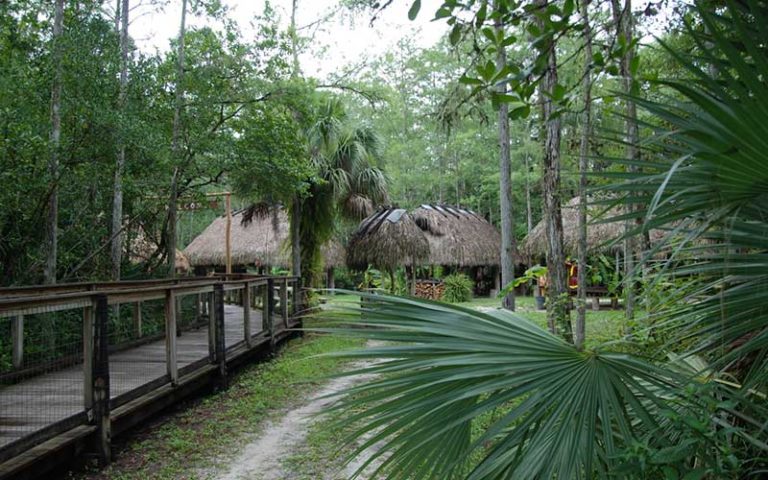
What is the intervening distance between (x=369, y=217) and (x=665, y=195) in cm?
1253

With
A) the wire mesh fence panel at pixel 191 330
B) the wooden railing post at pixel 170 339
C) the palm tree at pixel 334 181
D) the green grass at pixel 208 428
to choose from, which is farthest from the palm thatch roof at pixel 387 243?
the wooden railing post at pixel 170 339

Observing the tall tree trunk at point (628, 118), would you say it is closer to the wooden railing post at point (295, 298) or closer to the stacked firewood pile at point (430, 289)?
the wooden railing post at point (295, 298)

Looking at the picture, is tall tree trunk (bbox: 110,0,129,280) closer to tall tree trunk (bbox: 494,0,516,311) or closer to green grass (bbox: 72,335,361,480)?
green grass (bbox: 72,335,361,480)

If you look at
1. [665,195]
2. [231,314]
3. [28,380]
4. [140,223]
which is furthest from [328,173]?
[665,195]

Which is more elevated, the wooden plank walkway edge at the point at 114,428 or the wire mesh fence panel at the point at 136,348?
the wire mesh fence panel at the point at 136,348

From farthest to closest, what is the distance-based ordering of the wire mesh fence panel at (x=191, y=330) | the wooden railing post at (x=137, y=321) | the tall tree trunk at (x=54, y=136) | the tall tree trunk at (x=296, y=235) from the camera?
1. the tall tree trunk at (x=296, y=235)
2. the wooden railing post at (x=137, y=321)
3. the wire mesh fence panel at (x=191, y=330)
4. the tall tree trunk at (x=54, y=136)

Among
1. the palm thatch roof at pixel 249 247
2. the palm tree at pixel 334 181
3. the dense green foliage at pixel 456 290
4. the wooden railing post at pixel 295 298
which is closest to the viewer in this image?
the wooden railing post at pixel 295 298

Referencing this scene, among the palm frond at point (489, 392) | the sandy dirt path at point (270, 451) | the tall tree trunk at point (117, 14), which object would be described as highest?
the tall tree trunk at point (117, 14)

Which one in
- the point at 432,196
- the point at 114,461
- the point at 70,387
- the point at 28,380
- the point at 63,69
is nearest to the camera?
the point at 114,461

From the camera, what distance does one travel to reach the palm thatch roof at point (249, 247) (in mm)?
17047

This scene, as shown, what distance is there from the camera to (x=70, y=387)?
163 inches

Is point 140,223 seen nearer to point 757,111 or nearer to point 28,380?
point 28,380

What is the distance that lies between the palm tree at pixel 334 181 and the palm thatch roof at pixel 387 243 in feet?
1.52

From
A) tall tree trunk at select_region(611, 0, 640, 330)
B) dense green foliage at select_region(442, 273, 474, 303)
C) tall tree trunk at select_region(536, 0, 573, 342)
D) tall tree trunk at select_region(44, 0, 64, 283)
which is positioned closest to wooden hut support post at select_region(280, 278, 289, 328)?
tall tree trunk at select_region(44, 0, 64, 283)
